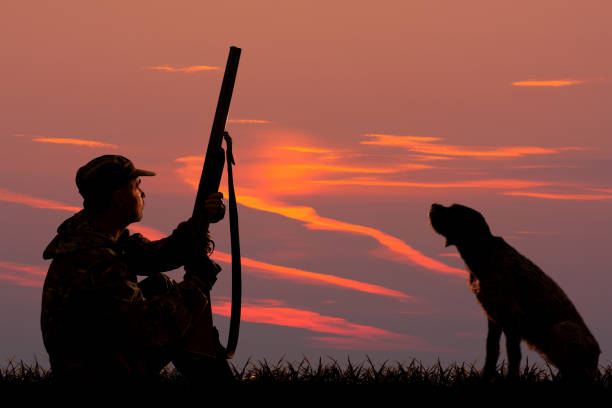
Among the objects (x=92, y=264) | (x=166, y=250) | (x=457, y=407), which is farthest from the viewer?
(x=457, y=407)

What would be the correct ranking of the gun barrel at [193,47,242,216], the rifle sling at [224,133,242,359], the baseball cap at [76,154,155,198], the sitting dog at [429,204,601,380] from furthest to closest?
the sitting dog at [429,204,601,380] → the rifle sling at [224,133,242,359] → the gun barrel at [193,47,242,216] → the baseball cap at [76,154,155,198]

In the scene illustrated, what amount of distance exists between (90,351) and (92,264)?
2.05ft

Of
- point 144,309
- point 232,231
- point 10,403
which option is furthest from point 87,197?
point 10,403

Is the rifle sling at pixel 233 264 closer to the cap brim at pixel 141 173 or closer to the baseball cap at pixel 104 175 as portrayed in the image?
the cap brim at pixel 141 173

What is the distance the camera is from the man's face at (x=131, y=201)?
20.6ft

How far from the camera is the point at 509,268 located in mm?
9117

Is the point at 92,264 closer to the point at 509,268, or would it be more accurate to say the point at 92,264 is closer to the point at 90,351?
the point at 90,351

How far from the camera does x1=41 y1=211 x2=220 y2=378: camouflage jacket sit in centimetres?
606

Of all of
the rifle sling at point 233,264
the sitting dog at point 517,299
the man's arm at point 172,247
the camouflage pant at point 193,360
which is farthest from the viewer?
the sitting dog at point 517,299

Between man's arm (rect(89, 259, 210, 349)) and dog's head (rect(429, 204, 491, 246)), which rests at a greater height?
dog's head (rect(429, 204, 491, 246))

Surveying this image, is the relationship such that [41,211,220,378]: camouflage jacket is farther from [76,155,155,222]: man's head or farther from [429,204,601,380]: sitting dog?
[429,204,601,380]: sitting dog

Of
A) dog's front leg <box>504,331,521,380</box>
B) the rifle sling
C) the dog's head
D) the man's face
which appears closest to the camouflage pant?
the rifle sling

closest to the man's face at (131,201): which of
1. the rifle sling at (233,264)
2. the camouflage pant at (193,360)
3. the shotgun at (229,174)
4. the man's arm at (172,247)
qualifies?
the man's arm at (172,247)

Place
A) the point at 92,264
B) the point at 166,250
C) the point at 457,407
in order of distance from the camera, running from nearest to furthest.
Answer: the point at 92,264 < the point at 166,250 < the point at 457,407
